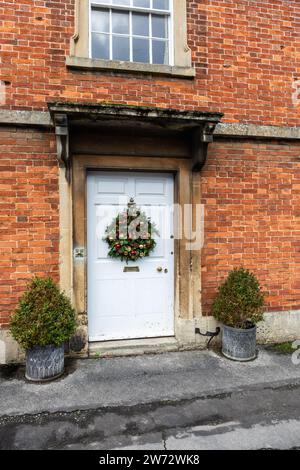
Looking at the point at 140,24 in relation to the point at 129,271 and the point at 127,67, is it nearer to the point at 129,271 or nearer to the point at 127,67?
the point at 127,67

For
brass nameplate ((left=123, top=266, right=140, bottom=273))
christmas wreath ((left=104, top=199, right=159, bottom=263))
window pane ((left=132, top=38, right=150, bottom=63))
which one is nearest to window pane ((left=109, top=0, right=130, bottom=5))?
window pane ((left=132, top=38, right=150, bottom=63))

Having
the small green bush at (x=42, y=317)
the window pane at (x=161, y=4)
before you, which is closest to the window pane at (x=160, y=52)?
the window pane at (x=161, y=4)

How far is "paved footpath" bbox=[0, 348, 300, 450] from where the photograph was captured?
294 centimetres

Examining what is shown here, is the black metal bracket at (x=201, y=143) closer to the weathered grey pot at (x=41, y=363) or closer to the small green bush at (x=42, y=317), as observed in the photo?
the small green bush at (x=42, y=317)

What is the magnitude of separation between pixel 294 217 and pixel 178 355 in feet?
9.21

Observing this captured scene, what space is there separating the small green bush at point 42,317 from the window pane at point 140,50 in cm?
342

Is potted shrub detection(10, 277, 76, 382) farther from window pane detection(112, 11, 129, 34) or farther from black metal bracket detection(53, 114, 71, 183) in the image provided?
window pane detection(112, 11, 129, 34)

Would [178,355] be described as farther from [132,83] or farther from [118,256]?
[132,83]

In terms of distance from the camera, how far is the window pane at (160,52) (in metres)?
4.92

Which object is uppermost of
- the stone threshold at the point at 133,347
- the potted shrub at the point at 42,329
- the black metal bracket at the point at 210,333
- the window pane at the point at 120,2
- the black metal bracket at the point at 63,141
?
the window pane at the point at 120,2

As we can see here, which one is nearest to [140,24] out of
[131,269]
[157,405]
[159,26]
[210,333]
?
[159,26]

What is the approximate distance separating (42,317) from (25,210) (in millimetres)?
1457

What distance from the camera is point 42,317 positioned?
12.9 ft

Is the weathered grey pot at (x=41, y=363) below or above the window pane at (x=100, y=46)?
below
